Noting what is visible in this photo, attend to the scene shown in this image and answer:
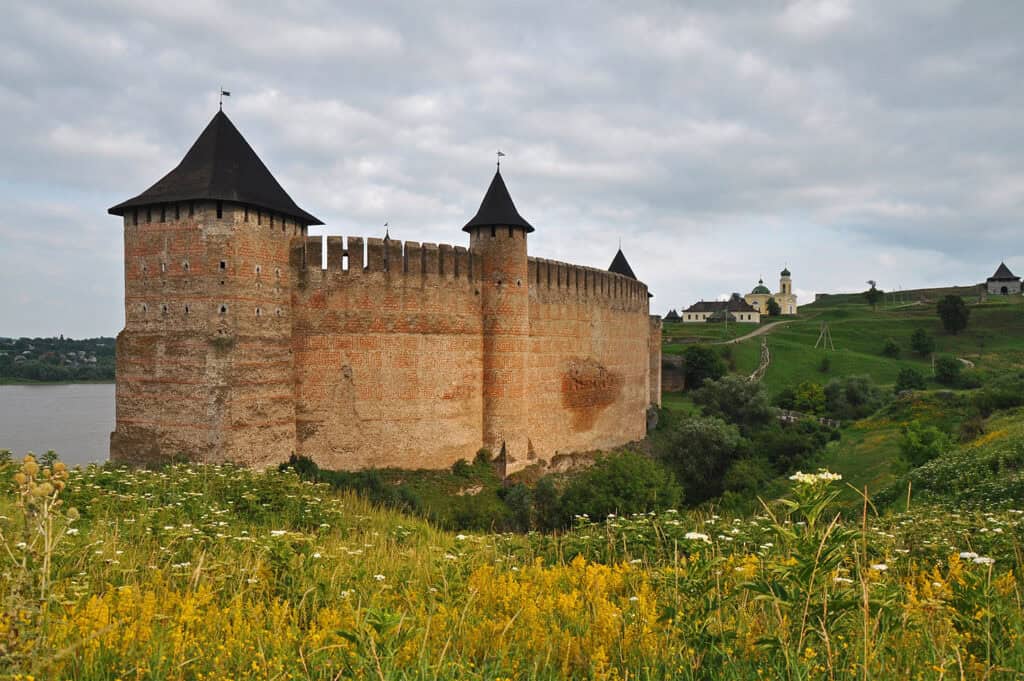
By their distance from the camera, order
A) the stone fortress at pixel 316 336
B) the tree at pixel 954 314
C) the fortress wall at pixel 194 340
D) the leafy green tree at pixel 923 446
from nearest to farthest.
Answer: the fortress wall at pixel 194 340 < the stone fortress at pixel 316 336 < the leafy green tree at pixel 923 446 < the tree at pixel 954 314

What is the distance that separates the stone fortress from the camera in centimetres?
1442

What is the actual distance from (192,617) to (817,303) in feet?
340

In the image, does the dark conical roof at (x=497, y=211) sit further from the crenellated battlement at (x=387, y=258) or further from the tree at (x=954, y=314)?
the tree at (x=954, y=314)

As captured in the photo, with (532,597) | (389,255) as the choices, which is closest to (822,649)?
(532,597)

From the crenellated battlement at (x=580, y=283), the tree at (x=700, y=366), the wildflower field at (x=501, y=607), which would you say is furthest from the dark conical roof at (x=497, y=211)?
the tree at (x=700, y=366)

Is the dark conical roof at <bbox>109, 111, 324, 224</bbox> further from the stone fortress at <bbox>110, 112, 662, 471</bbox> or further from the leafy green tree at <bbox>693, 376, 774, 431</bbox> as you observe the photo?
the leafy green tree at <bbox>693, 376, 774, 431</bbox>

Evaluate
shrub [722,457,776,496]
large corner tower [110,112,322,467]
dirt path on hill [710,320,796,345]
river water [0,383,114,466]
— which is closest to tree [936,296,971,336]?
→ dirt path on hill [710,320,796,345]

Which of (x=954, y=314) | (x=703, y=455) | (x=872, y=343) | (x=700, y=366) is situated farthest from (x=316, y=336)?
(x=954, y=314)

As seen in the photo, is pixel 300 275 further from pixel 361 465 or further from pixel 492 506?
pixel 492 506

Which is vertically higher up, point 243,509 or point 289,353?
point 289,353

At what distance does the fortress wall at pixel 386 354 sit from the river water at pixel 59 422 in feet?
19.8

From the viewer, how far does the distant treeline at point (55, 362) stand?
69.9 m

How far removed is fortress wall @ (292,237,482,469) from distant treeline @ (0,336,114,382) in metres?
68.7

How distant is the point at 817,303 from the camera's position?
95.3m
